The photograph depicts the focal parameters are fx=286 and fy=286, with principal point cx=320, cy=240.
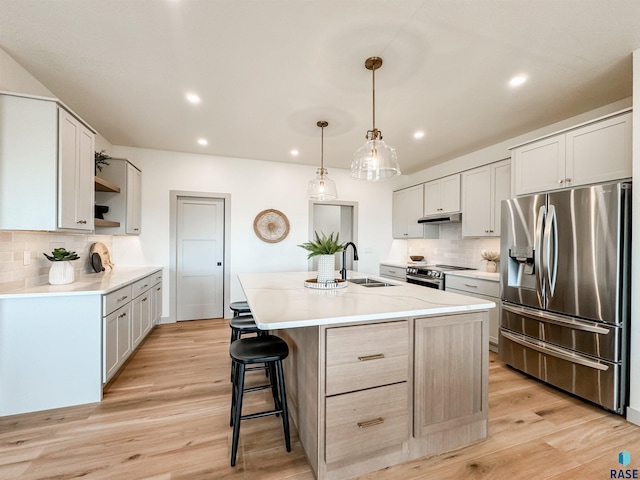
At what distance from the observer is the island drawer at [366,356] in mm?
1493

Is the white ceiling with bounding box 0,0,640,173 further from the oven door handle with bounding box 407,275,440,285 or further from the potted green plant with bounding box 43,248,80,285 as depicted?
the oven door handle with bounding box 407,275,440,285

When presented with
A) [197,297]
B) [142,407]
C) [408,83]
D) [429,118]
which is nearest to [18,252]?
[142,407]

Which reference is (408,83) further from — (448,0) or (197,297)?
(197,297)

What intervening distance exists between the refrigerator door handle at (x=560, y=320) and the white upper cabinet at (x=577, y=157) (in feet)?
3.81

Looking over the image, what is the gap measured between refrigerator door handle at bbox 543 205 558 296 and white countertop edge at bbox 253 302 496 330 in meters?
1.14

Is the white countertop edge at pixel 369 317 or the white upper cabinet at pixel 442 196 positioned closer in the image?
the white countertop edge at pixel 369 317

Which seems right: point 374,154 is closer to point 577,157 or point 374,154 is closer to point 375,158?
point 375,158

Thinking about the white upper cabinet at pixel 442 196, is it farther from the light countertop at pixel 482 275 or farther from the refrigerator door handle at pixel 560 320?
the refrigerator door handle at pixel 560 320

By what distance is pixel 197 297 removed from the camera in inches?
181

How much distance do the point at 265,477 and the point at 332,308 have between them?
98 centimetres

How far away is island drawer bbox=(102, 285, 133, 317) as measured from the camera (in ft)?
7.64

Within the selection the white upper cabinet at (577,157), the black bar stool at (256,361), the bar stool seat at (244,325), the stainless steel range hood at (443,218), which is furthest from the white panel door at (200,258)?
the white upper cabinet at (577,157)

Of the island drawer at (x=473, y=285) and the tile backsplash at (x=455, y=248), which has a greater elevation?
the tile backsplash at (x=455, y=248)

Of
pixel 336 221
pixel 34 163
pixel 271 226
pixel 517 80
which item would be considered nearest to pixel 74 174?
pixel 34 163
